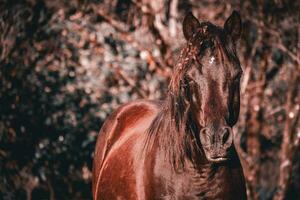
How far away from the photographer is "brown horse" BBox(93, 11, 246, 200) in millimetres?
4535

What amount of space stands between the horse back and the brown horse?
0.42 m

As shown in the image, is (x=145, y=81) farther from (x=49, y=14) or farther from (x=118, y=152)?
(x=118, y=152)

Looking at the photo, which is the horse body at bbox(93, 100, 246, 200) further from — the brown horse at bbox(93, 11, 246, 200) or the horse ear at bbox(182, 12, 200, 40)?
the horse ear at bbox(182, 12, 200, 40)

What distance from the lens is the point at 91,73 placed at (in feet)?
34.5

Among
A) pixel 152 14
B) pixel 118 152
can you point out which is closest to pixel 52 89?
pixel 152 14

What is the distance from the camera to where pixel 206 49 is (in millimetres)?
4707

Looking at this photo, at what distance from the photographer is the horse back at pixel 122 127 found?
626 cm

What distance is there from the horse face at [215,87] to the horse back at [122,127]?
55.4 inches

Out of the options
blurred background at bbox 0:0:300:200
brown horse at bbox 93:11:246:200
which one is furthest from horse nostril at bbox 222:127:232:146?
blurred background at bbox 0:0:300:200

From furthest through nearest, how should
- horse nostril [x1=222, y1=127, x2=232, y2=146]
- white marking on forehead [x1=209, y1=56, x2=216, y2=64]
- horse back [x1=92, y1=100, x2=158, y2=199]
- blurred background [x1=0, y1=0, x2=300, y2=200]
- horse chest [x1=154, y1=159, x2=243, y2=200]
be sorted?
blurred background [x1=0, y1=0, x2=300, y2=200]
horse back [x1=92, y1=100, x2=158, y2=199]
horse chest [x1=154, y1=159, x2=243, y2=200]
white marking on forehead [x1=209, y1=56, x2=216, y2=64]
horse nostril [x1=222, y1=127, x2=232, y2=146]

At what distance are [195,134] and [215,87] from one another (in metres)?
0.39

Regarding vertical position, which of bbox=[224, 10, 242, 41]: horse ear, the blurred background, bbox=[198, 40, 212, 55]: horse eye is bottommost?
the blurred background

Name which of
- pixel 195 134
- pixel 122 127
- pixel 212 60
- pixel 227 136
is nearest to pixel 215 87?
pixel 212 60

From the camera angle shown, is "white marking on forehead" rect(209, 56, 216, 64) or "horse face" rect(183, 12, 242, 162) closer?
"horse face" rect(183, 12, 242, 162)
